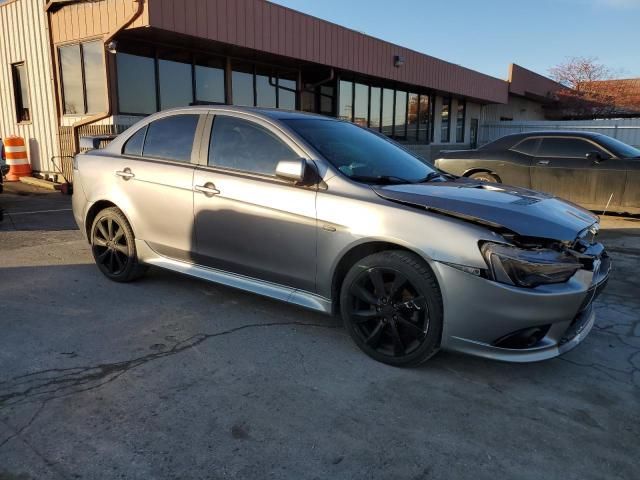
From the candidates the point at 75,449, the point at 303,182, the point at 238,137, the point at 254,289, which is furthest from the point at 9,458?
the point at 238,137

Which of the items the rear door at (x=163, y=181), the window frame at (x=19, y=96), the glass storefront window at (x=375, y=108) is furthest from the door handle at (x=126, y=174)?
the glass storefront window at (x=375, y=108)

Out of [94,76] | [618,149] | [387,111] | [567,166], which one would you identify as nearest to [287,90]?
[387,111]

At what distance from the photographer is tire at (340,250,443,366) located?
3.07 m

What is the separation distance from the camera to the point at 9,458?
229 centimetres

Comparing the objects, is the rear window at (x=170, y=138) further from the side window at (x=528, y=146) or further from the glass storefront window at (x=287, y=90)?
the glass storefront window at (x=287, y=90)

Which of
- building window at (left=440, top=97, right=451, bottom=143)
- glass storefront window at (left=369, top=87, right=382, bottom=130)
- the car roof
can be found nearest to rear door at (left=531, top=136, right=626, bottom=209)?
the car roof

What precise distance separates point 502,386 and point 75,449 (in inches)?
92.9

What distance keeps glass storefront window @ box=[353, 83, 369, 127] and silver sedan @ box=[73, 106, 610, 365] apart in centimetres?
1354

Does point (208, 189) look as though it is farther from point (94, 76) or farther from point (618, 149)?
point (94, 76)

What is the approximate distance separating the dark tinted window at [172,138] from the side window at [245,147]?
0.92 feet

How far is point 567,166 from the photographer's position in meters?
8.77

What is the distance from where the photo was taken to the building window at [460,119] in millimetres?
25094

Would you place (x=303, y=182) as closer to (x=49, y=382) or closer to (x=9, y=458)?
(x=49, y=382)

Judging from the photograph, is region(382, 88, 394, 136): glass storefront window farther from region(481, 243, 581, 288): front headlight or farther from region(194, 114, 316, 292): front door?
region(481, 243, 581, 288): front headlight
